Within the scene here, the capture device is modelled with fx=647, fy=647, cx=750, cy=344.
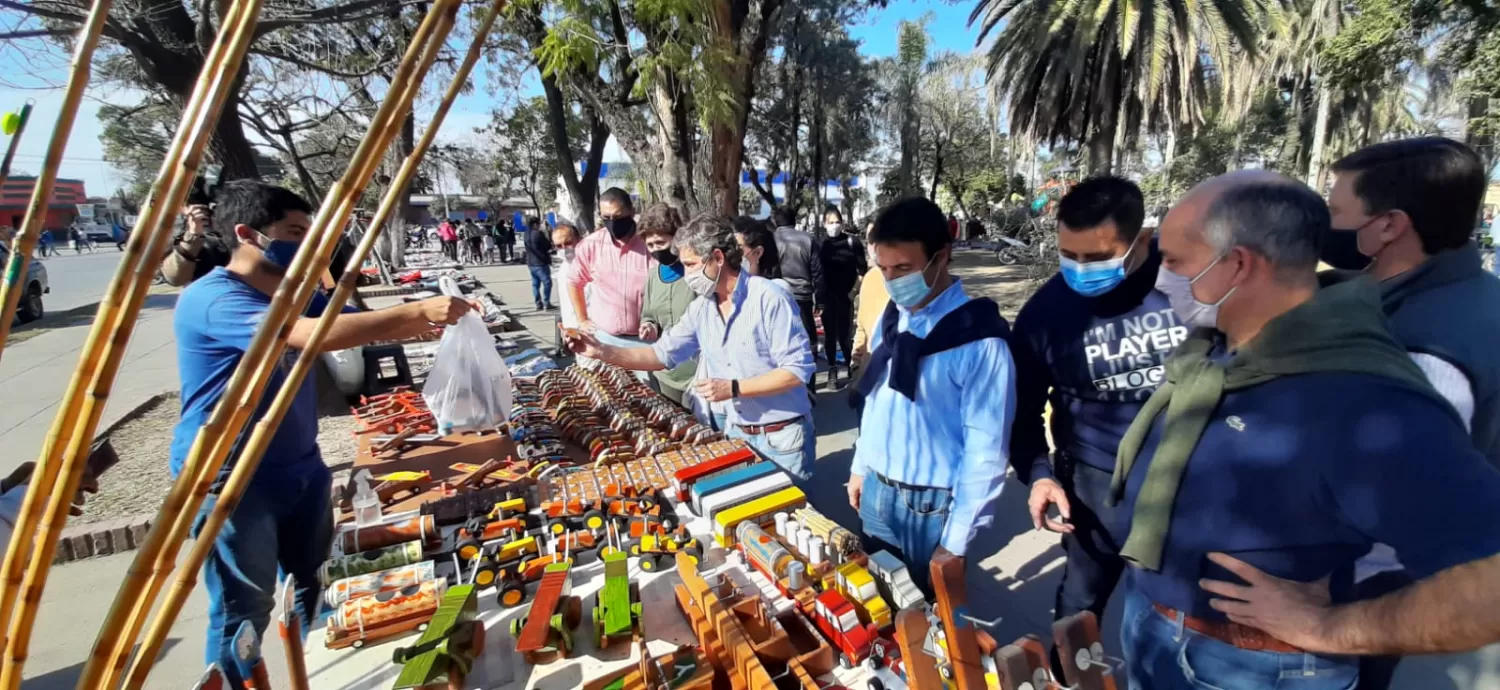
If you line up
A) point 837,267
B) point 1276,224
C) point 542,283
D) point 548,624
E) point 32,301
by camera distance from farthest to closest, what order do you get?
point 542,283
point 32,301
point 837,267
point 548,624
point 1276,224

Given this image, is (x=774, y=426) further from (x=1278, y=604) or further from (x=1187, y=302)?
(x=1278, y=604)

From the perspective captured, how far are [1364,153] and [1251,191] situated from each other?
97 centimetres

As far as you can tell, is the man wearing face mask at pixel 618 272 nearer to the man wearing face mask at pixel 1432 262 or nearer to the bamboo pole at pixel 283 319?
the man wearing face mask at pixel 1432 262

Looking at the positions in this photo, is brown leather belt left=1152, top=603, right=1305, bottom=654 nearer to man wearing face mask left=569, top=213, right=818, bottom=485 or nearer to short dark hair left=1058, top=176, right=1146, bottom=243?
short dark hair left=1058, top=176, right=1146, bottom=243

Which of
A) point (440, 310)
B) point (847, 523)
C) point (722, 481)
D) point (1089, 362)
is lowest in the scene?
point (847, 523)

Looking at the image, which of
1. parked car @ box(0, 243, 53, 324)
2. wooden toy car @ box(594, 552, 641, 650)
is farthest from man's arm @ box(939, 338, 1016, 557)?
parked car @ box(0, 243, 53, 324)

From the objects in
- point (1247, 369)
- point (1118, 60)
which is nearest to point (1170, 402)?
point (1247, 369)

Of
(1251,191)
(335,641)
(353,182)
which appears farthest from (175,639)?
(1251,191)

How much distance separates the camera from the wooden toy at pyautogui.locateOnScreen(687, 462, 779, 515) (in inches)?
86.0

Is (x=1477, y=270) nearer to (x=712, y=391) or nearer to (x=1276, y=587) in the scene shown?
(x=1276, y=587)

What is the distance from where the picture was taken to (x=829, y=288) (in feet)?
21.5

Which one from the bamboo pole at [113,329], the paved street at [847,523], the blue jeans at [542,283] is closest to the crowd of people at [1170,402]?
the bamboo pole at [113,329]

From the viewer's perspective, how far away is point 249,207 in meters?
1.99

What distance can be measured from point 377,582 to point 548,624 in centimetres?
58
